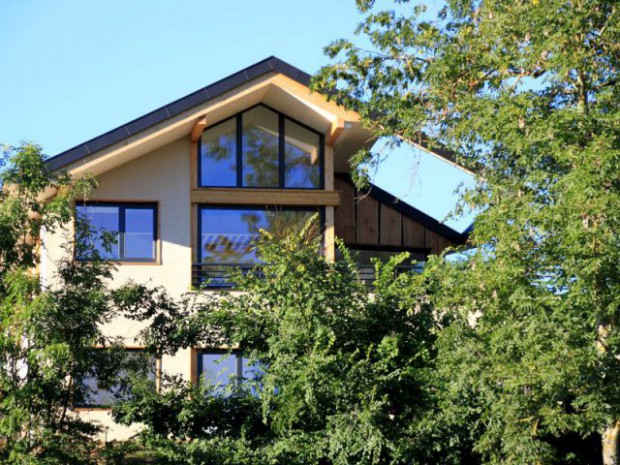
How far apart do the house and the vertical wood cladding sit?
1.29 metres

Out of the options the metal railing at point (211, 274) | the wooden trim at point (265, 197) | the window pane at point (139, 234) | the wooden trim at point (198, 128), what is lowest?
the metal railing at point (211, 274)

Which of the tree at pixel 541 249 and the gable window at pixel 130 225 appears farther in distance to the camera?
the gable window at pixel 130 225

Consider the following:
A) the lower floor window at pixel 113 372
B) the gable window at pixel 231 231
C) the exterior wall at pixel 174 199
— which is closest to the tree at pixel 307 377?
the lower floor window at pixel 113 372

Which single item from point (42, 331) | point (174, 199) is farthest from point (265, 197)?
point (42, 331)

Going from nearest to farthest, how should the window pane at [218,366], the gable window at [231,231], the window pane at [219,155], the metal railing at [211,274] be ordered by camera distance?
the window pane at [218,366] < the metal railing at [211,274] < the gable window at [231,231] < the window pane at [219,155]

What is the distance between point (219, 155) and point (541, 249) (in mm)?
9437

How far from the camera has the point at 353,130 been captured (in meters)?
20.9

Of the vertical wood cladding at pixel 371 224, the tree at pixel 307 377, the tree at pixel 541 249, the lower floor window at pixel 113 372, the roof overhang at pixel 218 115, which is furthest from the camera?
the vertical wood cladding at pixel 371 224

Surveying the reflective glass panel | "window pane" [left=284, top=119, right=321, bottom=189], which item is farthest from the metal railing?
"window pane" [left=284, top=119, right=321, bottom=189]

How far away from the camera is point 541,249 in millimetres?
12750

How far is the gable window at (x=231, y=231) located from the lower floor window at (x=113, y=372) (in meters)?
4.91

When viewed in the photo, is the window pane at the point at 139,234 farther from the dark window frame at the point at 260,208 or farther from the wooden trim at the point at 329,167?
the wooden trim at the point at 329,167

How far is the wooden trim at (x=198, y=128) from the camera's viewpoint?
65.5 feet

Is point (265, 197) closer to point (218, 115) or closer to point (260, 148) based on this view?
point (260, 148)
